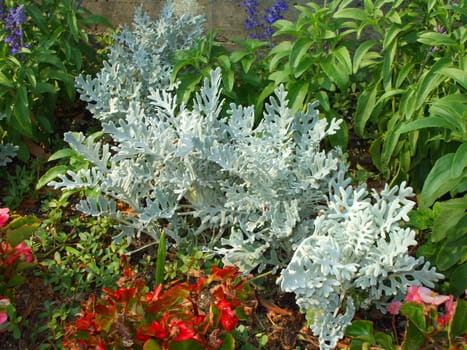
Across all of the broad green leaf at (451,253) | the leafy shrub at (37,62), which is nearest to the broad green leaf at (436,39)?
the broad green leaf at (451,253)

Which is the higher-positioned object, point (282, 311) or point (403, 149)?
point (403, 149)

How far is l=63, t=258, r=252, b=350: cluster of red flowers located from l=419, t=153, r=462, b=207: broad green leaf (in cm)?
100

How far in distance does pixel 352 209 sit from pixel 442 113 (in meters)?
0.64

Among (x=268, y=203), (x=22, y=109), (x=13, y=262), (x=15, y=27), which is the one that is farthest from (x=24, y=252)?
(x=15, y=27)

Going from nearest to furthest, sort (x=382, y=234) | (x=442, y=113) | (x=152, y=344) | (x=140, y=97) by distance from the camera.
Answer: (x=152, y=344) → (x=382, y=234) → (x=442, y=113) → (x=140, y=97)

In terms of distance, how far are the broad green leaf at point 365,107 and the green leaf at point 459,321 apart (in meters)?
1.38

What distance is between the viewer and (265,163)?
10.1 ft

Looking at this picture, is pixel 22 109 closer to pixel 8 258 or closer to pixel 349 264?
pixel 8 258

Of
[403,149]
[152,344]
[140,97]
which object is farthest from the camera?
[140,97]

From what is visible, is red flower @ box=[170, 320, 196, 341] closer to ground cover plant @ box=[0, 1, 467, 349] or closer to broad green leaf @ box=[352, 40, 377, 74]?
ground cover plant @ box=[0, 1, 467, 349]

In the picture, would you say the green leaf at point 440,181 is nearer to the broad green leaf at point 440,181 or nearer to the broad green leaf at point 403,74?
the broad green leaf at point 440,181

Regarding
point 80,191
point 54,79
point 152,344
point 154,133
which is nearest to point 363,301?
point 152,344

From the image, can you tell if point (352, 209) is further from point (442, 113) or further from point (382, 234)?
point (442, 113)

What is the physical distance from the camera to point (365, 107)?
12.1ft
